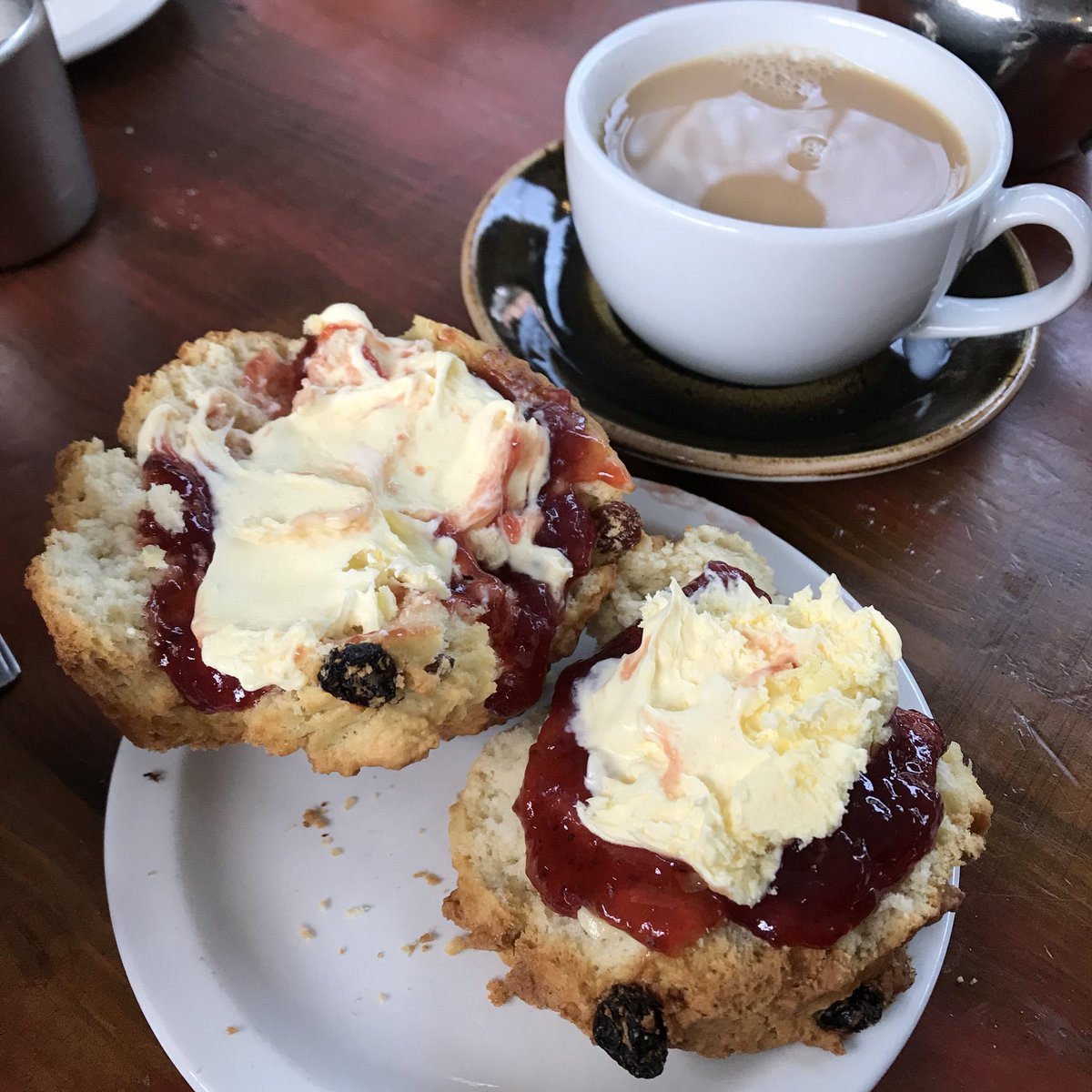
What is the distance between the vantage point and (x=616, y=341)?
185cm

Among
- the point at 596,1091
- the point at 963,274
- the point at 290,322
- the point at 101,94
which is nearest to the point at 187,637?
the point at 596,1091

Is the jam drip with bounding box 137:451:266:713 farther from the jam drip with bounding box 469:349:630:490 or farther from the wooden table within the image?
the jam drip with bounding box 469:349:630:490

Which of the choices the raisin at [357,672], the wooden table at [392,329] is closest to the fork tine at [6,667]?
the wooden table at [392,329]

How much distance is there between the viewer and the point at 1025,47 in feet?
6.47

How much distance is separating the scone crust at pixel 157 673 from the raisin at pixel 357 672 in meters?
0.04

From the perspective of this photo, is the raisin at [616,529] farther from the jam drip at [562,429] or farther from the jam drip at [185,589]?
the jam drip at [185,589]

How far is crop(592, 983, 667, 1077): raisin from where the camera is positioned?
3.59 feet

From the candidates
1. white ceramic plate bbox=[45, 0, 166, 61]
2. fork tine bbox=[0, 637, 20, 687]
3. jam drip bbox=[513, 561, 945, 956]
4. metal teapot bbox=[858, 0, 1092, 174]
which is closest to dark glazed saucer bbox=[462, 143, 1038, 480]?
metal teapot bbox=[858, 0, 1092, 174]

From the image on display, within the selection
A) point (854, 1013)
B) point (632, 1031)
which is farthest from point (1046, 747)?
point (632, 1031)

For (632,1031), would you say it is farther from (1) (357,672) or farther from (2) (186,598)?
(2) (186,598)

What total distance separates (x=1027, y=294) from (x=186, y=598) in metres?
1.46

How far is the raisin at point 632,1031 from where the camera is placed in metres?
1.09

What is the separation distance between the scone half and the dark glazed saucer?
566mm

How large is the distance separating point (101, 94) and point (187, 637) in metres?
1.81
